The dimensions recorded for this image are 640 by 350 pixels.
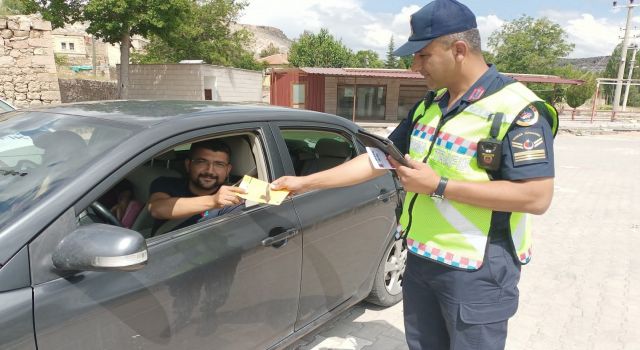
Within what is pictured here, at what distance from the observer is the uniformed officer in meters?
1.46

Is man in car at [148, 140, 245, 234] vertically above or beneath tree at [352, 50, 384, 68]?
beneath

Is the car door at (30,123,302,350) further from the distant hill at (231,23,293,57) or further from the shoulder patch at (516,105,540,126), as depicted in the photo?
the distant hill at (231,23,293,57)

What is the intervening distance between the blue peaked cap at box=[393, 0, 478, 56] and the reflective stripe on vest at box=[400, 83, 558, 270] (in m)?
0.27

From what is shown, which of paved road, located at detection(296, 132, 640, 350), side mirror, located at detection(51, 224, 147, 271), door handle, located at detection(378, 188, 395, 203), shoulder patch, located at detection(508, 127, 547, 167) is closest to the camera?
side mirror, located at detection(51, 224, 147, 271)

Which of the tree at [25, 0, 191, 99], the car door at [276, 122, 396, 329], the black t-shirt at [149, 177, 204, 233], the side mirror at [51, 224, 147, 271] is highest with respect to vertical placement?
the tree at [25, 0, 191, 99]

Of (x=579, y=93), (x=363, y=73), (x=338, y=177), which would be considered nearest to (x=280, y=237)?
(x=338, y=177)

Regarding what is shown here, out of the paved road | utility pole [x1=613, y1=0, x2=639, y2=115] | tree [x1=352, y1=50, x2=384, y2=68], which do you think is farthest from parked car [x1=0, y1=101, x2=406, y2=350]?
tree [x1=352, y1=50, x2=384, y2=68]

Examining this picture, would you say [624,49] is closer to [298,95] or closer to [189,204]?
[298,95]

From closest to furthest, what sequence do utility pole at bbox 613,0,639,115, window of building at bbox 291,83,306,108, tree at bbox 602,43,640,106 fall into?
window of building at bbox 291,83,306,108 → utility pole at bbox 613,0,639,115 → tree at bbox 602,43,640,106

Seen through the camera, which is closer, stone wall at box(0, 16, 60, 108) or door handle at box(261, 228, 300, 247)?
door handle at box(261, 228, 300, 247)

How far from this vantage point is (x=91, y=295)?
142 cm

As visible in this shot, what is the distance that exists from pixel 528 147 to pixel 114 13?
1969 cm


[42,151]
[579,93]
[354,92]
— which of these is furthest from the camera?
[579,93]

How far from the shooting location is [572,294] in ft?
12.8
